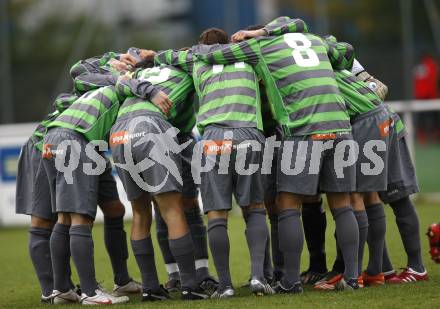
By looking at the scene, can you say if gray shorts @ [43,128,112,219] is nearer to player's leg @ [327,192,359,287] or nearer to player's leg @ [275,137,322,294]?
player's leg @ [275,137,322,294]

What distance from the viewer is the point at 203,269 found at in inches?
285

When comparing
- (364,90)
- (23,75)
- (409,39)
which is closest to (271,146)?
(364,90)

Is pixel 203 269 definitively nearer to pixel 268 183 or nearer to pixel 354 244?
pixel 268 183

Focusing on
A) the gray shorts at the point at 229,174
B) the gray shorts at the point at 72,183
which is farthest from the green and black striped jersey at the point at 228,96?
the gray shorts at the point at 72,183

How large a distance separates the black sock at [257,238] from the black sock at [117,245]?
4.28 feet

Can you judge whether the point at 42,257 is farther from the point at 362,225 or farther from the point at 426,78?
the point at 426,78

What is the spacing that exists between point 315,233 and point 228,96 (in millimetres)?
1550

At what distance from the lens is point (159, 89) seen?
6605 mm

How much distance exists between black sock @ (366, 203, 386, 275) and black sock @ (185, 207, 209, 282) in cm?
130

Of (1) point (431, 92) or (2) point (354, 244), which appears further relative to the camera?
(1) point (431, 92)

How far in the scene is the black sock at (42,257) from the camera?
22.8 feet

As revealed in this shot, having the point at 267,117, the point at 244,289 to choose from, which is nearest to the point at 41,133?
the point at 267,117

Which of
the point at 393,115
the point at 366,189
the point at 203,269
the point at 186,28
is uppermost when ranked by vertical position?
the point at 186,28

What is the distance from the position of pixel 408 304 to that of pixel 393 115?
1.76 m
